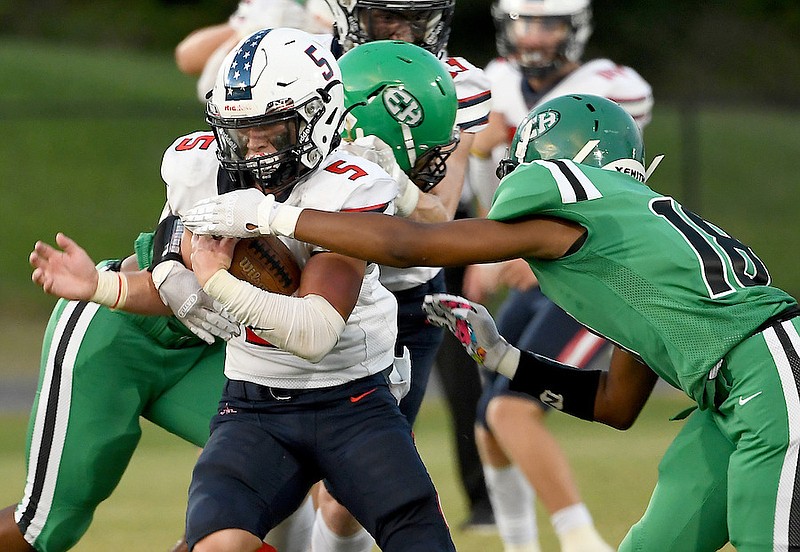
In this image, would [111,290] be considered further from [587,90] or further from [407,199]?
[587,90]

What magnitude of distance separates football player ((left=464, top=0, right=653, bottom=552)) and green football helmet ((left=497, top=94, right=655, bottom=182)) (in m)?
1.60

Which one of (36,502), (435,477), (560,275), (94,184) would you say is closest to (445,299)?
(560,275)

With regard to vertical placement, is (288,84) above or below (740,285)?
above

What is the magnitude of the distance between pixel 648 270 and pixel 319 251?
2.72 feet

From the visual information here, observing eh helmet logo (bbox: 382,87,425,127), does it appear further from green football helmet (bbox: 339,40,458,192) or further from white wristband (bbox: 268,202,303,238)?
white wristband (bbox: 268,202,303,238)

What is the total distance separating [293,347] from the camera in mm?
3586

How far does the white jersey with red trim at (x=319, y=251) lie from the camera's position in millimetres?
3770

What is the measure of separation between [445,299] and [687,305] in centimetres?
73

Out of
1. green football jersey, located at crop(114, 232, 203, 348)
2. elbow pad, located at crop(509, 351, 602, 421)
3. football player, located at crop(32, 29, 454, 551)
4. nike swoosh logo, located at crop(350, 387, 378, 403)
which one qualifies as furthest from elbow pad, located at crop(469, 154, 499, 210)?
nike swoosh logo, located at crop(350, 387, 378, 403)

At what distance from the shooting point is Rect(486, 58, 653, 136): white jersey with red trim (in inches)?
243

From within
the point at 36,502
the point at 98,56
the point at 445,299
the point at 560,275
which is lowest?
the point at 98,56

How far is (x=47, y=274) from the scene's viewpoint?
3.73 metres

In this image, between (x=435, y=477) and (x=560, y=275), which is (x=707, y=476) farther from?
(x=435, y=477)

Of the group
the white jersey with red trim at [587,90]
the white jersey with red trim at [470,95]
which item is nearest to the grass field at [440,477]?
the white jersey with red trim at [587,90]
